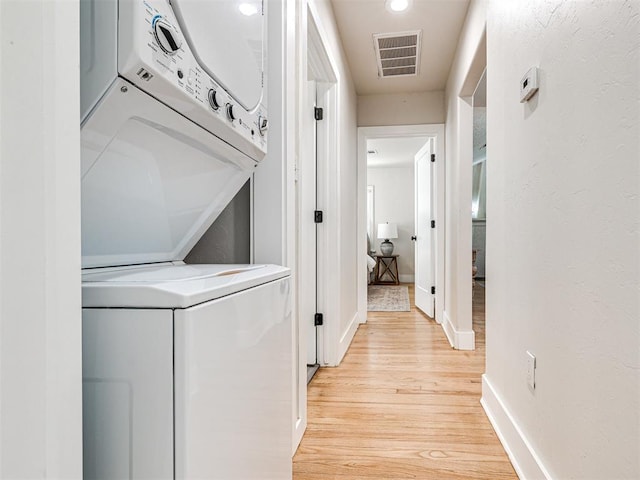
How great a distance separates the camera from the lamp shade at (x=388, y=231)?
319 inches

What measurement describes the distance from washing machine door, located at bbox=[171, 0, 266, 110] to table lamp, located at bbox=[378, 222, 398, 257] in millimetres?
7008

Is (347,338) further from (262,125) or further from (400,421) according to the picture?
(262,125)

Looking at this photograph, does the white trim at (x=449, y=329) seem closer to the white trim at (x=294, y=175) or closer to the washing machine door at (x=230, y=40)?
the white trim at (x=294, y=175)

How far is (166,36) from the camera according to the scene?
2.21 ft

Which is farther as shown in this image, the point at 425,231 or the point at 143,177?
the point at 425,231

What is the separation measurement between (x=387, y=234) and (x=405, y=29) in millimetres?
5277

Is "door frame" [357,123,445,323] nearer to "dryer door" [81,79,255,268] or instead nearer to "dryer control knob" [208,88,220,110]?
"dryer door" [81,79,255,268]

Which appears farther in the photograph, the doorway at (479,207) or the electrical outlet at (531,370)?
the doorway at (479,207)

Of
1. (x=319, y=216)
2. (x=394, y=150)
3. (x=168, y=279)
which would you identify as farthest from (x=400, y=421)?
(x=394, y=150)

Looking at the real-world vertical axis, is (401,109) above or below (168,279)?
above

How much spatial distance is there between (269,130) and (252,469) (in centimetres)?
99

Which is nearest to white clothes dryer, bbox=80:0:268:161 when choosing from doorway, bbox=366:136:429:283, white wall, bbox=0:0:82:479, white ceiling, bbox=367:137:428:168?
white wall, bbox=0:0:82:479

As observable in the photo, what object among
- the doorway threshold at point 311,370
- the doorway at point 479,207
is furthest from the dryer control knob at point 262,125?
the doorway at point 479,207

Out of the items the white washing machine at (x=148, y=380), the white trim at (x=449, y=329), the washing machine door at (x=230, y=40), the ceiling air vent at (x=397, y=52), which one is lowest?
the white trim at (x=449, y=329)
